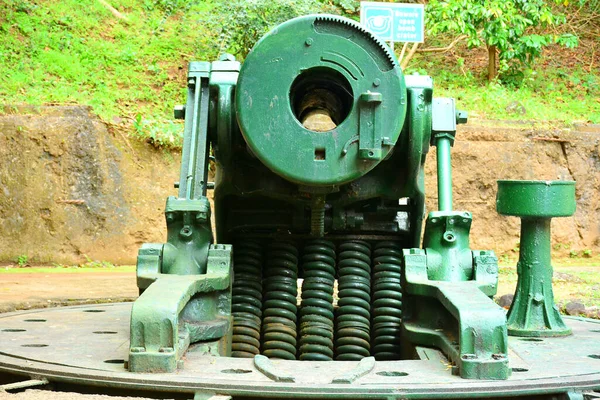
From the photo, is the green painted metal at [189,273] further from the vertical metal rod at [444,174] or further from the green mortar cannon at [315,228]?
the vertical metal rod at [444,174]

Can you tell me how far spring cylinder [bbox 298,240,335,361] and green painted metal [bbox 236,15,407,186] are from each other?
935 mm

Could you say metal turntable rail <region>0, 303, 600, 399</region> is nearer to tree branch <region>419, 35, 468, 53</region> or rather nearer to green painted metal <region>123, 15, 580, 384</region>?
green painted metal <region>123, 15, 580, 384</region>

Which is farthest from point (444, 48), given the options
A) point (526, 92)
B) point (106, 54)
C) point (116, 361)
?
point (116, 361)

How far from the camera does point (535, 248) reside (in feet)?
16.6

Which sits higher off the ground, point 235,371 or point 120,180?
point 120,180

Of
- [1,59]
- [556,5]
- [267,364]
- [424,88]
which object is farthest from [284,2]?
[267,364]

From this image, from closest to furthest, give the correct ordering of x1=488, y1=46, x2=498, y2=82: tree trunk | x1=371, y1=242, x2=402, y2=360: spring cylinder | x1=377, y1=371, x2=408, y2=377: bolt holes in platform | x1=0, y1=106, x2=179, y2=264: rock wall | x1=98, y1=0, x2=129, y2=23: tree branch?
1. x1=377, y1=371, x2=408, y2=377: bolt holes in platform
2. x1=371, y1=242, x2=402, y2=360: spring cylinder
3. x1=0, y1=106, x2=179, y2=264: rock wall
4. x1=488, y1=46, x2=498, y2=82: tree trunk
5. x1=98, y1=0, x2=129, y2=23: tree branch

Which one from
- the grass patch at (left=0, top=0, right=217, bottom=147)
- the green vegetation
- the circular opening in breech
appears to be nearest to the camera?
the circular opening in breech

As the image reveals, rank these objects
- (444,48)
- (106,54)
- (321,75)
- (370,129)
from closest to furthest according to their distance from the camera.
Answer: (370,129)
(321,75)
(106,54)
(444,48)

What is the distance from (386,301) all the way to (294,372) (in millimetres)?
1555

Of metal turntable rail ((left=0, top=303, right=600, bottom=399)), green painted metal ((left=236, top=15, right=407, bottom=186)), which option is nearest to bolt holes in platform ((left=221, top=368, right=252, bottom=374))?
metal turntable rail ((left=0, top=303, right=600, bottom=399))

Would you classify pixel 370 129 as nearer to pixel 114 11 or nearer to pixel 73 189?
pixel 73 189

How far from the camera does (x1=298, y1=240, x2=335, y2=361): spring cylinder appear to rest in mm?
4805

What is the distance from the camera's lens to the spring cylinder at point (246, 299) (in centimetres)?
472
